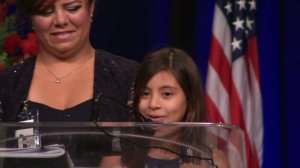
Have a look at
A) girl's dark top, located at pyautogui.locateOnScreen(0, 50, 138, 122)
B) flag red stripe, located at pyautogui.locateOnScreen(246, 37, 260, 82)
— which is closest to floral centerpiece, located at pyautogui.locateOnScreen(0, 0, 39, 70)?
girl's dark top, located at pyautogui.locateOnScreen(0, 50, 138, 122)

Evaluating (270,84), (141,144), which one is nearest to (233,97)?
(270,84)

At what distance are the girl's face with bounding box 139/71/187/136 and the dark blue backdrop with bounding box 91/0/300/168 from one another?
3.63 ft

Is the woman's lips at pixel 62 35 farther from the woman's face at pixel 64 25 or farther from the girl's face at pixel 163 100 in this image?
the girl's face at pixel 163 100

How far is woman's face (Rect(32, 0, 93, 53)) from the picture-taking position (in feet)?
4.43

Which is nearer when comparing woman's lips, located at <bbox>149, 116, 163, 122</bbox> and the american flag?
woman's lips, located at <bbox>149, 116, 163, 122</bbox>

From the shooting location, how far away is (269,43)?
2572 millimetres

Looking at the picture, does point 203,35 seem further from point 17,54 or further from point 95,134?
point 95,134

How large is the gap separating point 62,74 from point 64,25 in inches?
4.8

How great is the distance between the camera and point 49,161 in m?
0.80

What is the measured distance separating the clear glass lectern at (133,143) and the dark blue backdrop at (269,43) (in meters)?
1.71

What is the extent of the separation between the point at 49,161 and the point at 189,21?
1.91m

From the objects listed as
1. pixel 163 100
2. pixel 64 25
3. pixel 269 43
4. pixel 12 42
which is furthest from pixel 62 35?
pixel 269 43

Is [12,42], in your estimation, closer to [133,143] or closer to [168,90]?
[168,90]

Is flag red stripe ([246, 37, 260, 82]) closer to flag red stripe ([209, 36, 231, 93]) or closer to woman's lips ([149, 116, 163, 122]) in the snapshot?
flag red stripe ([209, 36, 231, 93])
